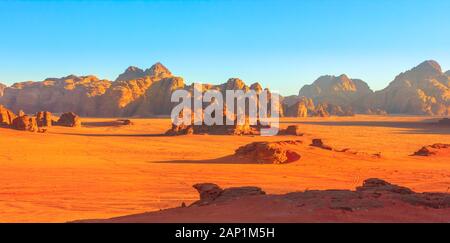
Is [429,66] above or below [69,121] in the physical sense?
above

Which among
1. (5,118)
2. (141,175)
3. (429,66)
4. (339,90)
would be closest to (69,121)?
(5,118)

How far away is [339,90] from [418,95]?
140 ft

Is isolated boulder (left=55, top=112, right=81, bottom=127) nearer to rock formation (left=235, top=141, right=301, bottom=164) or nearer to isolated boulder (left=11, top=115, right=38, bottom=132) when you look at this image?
isolated boulder (left=11, top=115, right=38, bottom=132)

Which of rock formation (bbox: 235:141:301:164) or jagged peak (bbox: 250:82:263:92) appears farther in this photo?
jagged peak (bbox: 250:82:263:92)

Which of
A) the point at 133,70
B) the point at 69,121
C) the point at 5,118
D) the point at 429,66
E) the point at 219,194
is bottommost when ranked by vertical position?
the point at 219,194

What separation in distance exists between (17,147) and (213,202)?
17.1 m

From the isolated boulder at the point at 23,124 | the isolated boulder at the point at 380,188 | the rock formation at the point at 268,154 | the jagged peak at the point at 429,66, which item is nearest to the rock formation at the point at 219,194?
the isolated boulder at the point at 380,188

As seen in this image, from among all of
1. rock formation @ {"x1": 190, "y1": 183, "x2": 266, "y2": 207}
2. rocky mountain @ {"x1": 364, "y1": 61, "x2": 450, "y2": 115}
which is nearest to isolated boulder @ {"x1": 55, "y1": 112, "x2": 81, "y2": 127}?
rock formation @ {"x1": 190, "y1": 183, "x2": 266, "y2": 207}

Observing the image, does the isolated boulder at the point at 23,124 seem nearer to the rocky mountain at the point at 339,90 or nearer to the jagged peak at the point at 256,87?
the jagged peak at the point at 256,87

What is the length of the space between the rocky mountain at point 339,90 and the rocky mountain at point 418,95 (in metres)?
8.39

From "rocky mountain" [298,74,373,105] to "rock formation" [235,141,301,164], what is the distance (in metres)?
106

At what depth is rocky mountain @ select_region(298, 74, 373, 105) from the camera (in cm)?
12877

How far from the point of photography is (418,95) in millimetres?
100375

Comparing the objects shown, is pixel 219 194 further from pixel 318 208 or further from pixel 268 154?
pixel 268 154
